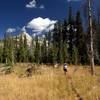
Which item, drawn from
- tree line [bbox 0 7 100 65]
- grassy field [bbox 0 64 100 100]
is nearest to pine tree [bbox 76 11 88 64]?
tree line [bbox 0 7 100 65]

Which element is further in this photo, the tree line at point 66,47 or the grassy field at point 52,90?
the tree line at point 66,47

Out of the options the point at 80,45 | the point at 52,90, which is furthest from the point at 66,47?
the point at 52,90

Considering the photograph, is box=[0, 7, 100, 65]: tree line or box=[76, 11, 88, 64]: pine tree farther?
box=[0, 7, 100, 65]: tree line

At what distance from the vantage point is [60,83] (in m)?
14.0

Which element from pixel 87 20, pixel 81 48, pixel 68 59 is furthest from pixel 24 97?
pixel 68 59

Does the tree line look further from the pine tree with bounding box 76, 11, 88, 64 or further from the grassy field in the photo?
the grassy field

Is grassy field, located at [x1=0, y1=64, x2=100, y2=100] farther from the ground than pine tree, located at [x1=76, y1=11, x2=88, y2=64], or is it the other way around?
pine tree, located at [x1=76, y1=11, x2=88, y2=64]

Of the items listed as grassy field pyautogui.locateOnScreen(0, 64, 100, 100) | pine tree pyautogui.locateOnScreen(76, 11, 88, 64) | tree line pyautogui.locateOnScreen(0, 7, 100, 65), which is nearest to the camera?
grassy field pyautogui.locateOnScreen(0, 64, 100, 100)

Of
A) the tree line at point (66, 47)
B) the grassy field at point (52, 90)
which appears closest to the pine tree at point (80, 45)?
the tree line at point (66, 47)

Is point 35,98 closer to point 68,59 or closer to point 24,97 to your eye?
point 24,97

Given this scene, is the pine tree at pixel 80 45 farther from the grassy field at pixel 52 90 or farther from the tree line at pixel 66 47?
the grassy field at pixel 52 90

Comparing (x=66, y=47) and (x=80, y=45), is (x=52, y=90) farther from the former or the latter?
(x=66, y=47)

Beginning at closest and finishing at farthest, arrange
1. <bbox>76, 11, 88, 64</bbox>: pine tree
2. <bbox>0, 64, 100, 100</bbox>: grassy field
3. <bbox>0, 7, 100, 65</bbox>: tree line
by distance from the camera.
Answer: <bbox>0, 64, 100, 100</bbox>: grassy field, <bbox>76, 11, 88, 64</bbox>: pine tree, <bbox>0, 7, 100, 65</bbox>: tree line

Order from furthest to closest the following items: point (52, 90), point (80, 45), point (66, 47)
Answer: point (66, 47)
point (80, 45)
point (52, 90)
